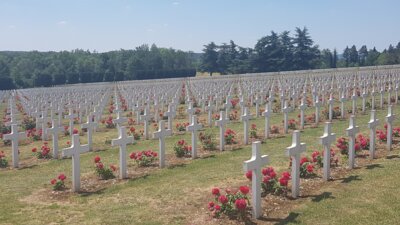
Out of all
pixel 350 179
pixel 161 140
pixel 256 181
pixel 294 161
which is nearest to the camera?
pixel 256 181

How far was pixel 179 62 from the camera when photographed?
10075cm

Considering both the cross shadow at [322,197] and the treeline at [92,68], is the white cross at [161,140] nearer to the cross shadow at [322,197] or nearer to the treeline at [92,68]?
the cross shadow at [322,197]

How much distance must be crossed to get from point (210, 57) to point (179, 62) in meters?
17.9

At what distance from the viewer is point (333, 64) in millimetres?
90938

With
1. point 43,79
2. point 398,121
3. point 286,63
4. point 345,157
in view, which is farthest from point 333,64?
point 345,157

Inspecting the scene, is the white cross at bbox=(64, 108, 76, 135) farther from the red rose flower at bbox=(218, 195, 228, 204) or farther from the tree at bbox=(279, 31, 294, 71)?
the tree at bbox=(279, 31, 294, 71)

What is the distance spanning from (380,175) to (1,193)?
23.2 ft

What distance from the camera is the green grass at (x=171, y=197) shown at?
6.44m

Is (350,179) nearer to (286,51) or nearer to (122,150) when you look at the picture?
(122,150)

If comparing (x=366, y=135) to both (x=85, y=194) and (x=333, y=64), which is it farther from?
(x=333, y=64)

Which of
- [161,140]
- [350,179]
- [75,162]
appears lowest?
[350,179]

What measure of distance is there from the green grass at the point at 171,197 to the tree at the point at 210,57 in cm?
7323

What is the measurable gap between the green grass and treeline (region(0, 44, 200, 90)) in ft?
219

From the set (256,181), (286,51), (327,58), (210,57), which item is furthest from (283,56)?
(256,181)
